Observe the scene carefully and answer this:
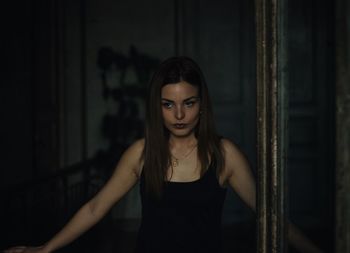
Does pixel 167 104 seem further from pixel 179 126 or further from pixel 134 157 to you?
pixel 134 157

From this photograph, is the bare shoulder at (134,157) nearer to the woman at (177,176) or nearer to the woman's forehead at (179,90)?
the woman at (177,176)

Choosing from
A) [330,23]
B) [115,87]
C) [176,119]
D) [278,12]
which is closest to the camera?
[278,12]

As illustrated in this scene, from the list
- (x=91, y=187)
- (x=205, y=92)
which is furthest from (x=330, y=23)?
(x=205, y=92)

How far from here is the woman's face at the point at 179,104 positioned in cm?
205

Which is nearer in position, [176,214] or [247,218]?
[176,214]

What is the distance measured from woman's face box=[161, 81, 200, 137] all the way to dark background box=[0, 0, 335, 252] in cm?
300

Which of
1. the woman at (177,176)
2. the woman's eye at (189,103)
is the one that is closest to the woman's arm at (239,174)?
the woman at (177,176)

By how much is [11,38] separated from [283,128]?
3.84 metres

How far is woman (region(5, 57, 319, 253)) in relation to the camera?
6.86 ft

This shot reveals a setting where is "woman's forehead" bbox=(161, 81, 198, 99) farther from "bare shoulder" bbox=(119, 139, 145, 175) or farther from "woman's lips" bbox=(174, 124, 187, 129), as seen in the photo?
"bare shoulder" bbox=(119, 139, 145, 175)

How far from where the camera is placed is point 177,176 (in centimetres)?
220

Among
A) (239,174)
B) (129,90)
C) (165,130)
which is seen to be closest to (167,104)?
(165,130)

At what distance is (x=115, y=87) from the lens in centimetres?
545

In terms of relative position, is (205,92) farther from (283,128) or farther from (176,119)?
(283,128)
